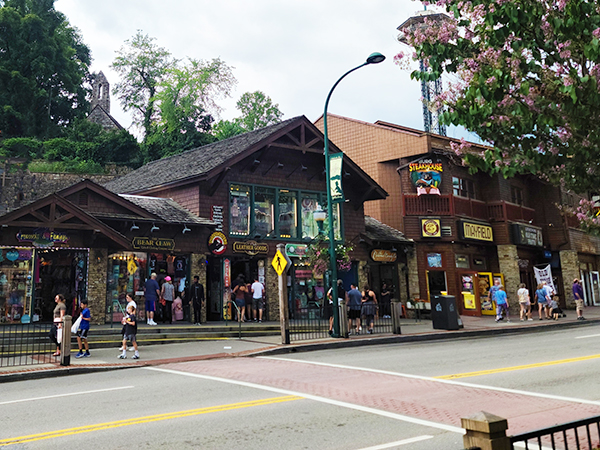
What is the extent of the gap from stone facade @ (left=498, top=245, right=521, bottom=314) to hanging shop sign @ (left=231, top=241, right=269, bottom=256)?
14649mm

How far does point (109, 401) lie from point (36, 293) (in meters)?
13.5

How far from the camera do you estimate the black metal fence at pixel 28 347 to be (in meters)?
14.0

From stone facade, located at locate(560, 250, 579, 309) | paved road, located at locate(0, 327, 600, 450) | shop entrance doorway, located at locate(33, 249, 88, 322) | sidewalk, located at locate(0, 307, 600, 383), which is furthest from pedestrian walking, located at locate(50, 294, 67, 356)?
stone facade, located at locate(560, 250, 579, 309)

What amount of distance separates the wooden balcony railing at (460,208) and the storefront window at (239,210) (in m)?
9.32

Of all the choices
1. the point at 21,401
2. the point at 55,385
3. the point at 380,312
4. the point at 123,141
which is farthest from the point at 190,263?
the point at 123,141

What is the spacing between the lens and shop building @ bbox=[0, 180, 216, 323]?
1903cm

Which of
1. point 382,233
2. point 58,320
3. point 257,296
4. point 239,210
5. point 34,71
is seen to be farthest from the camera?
point 34,71

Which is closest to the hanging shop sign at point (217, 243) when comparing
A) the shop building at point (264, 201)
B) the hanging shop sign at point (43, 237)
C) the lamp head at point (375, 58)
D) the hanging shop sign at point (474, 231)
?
the shop building at point (264, 201)

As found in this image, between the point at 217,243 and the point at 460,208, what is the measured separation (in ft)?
46.6

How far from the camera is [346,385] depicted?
981cm

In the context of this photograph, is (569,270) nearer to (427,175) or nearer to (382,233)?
(427,175)

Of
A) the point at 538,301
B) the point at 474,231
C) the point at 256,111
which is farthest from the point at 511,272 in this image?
the point at 256,111

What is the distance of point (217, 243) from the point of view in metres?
23.6

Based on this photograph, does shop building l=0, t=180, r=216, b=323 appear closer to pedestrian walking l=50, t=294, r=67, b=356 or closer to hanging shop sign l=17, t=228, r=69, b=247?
hanging shop sign l=17, t=228, r=69, b=247
